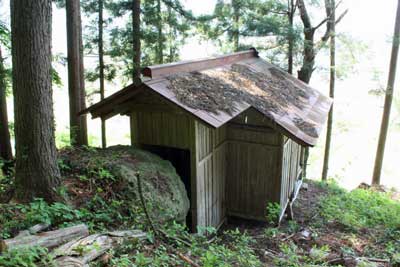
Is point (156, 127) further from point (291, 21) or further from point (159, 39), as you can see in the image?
point (291, 21)

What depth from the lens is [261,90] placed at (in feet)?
28.4

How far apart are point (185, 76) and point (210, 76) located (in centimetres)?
99

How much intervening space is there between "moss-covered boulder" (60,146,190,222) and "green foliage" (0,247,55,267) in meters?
1.64

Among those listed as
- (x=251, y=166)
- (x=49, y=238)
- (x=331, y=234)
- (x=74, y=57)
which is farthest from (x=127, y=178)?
(x=74, y=57)

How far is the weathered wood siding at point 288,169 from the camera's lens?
834 cm

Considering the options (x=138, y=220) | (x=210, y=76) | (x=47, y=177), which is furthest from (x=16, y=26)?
(x=210, y=76)

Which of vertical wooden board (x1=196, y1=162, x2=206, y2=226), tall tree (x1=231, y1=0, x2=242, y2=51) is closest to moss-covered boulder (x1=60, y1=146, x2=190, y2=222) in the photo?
vertical wooden board (x1=196, y1=162, x2=206, y2=226)

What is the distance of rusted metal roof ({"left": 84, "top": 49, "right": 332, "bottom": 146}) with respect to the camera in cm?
622

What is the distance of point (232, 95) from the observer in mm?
7379

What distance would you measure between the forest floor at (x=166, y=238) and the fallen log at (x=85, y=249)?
61 millimetres

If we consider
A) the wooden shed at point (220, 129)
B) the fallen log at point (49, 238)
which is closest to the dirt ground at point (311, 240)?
the wooden shed at point (220, 129)

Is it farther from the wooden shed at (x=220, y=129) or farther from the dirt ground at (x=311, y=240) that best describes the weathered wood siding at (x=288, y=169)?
the dirt ground at (x=311, y=240)

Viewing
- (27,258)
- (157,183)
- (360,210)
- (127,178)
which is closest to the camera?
(27,258)

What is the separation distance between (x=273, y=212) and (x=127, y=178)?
11.1 feet
